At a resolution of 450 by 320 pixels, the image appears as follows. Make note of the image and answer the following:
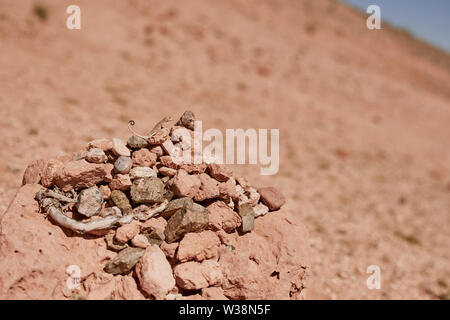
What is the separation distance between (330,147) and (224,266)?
9.11 metres

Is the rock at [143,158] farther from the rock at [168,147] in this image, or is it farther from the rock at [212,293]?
the rock at [212,293]

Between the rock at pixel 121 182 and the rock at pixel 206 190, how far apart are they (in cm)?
84

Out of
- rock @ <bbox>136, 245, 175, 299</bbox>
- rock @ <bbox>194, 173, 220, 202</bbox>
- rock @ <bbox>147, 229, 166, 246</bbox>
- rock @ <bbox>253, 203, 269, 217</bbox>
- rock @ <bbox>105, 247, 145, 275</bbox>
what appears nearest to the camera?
rock @ <bbox>136, 245, 175, 299</bbox>

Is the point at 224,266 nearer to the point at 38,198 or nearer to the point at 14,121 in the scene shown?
the point at 38,198

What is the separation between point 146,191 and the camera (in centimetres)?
381

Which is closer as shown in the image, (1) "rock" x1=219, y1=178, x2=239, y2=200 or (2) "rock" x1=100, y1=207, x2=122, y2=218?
(2) "rock" x1=100, y1=207, x2=122, y2=218

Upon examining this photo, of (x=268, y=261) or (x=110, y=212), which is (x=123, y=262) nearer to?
(x=110, y=212)

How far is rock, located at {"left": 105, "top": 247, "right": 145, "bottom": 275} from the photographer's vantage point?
11.3 ft

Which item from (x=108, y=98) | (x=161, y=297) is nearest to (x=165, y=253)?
(x=161, y=297)

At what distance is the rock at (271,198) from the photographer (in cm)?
442

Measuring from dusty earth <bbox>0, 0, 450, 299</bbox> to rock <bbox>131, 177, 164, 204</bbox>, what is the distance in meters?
2.75

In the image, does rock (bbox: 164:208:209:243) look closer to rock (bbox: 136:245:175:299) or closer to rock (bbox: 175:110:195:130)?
rock (bbox: 136:245:175:299)

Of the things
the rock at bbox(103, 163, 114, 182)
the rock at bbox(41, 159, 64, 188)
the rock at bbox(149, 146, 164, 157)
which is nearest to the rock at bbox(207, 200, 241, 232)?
the rock at bbox(149, 146, 164, 157)

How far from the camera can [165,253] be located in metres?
3.68
